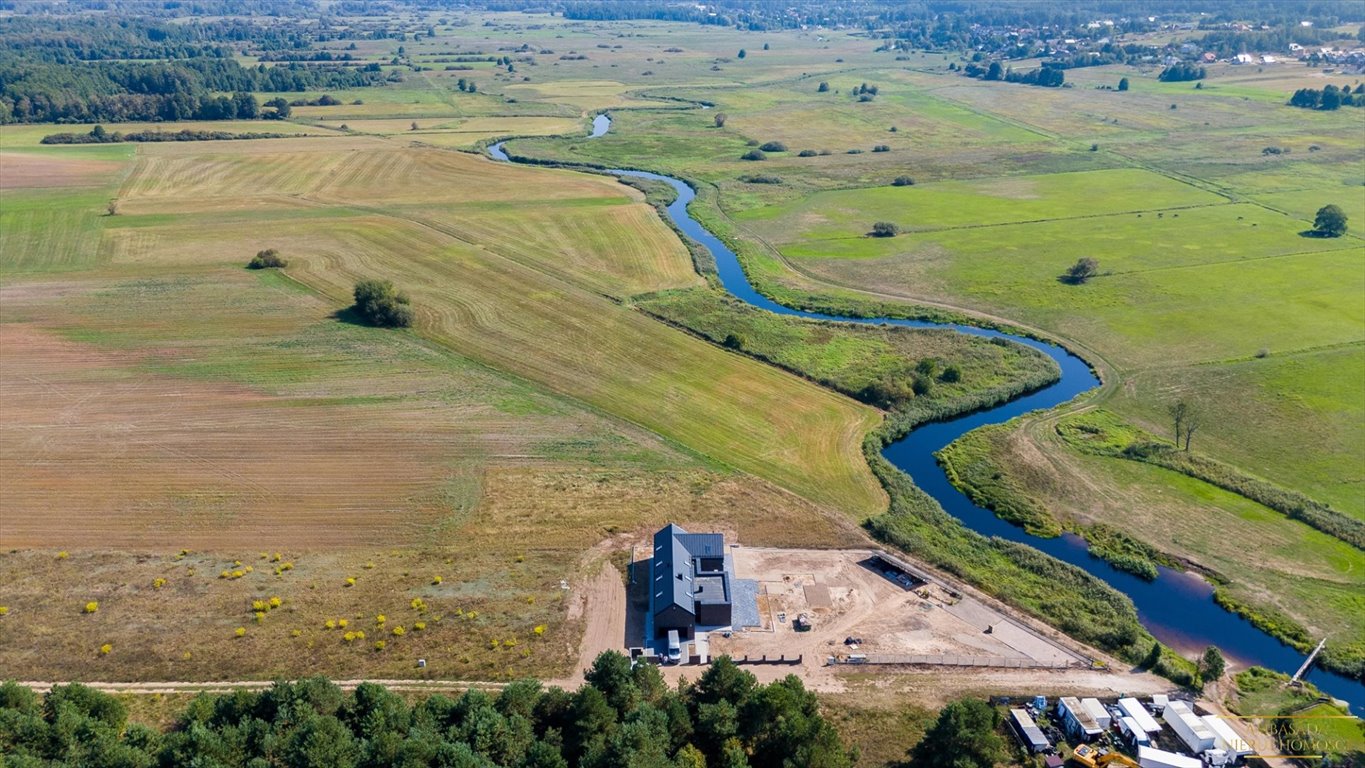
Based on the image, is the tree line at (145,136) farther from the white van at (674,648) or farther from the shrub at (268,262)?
the white van at (674,648)

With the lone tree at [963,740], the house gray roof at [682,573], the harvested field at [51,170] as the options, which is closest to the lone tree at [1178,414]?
the lone tree at [963,740]

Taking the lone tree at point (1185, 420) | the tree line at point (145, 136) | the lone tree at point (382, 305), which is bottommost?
the lone tree at point (1185, 420)

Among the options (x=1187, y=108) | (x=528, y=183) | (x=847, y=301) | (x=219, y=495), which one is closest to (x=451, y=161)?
(x=528, y=183)

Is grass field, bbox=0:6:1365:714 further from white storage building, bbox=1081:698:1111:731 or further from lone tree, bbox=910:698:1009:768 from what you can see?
lone tree, bbox=910:698:1009:768

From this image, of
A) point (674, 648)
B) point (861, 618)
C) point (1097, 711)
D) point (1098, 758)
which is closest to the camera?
point (1098, 758)

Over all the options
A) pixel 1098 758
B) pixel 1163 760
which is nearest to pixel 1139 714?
pixel 1163 760

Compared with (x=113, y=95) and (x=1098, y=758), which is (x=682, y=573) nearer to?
(x=1098, y=758)
